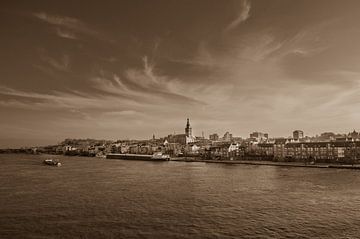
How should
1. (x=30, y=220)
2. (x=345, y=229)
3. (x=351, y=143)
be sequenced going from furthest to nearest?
(x=351, y=143) < (x=30, y=220) < (x=345, y=229)

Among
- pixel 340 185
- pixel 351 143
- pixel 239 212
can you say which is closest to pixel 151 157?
pixel 351 143

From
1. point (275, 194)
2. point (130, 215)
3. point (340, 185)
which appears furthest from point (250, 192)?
point (130, 215)

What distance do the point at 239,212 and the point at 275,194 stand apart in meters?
12.9

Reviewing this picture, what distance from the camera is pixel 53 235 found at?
2423 centimetres

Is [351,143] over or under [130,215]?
over

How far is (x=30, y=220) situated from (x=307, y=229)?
23.6 metres

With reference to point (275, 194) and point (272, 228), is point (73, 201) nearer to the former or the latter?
point (272, 228)

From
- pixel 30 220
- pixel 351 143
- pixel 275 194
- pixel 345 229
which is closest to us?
pixel 345 229

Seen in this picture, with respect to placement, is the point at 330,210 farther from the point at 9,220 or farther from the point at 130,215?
the point at 9,220

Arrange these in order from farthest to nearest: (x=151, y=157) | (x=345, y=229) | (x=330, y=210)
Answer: (x=151, y=157)
(x=330, y=210)
(x=345, y=229)

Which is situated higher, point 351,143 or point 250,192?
point 351,143

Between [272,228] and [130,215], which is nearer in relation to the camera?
[272,228]

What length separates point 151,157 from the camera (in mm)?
152000

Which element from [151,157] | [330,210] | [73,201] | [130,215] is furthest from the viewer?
[151,157]
